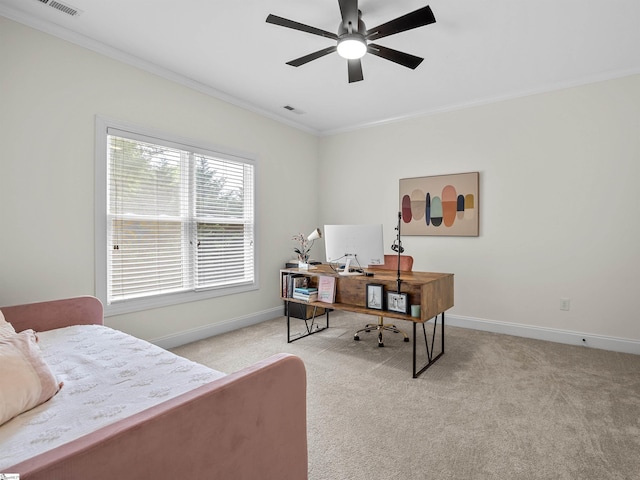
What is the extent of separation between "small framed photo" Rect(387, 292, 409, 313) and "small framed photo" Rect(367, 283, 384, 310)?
7 cm

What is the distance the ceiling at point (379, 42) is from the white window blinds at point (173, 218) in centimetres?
80

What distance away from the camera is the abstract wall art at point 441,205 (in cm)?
428

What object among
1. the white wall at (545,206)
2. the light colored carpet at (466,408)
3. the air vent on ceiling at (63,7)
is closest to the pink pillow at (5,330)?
the light colored carpet at (466,408)

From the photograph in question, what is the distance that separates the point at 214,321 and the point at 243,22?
305 centimetres

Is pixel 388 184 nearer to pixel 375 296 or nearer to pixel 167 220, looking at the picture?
pixel 375 296

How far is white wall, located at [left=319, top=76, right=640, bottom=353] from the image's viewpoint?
346 centimetres

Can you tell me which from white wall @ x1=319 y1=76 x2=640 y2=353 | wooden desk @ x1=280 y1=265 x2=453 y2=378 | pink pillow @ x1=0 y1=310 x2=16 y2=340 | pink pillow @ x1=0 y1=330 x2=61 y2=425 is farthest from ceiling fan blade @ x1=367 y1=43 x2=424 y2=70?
pink pillow @ x1=0 y1=310 x2=16 y2=340

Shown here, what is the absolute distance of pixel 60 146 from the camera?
110 inches

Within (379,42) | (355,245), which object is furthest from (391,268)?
(379,42)

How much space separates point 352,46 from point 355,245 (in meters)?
1.67

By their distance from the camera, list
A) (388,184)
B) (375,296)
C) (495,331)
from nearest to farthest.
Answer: (375,296) → (495,331) → (388,184)

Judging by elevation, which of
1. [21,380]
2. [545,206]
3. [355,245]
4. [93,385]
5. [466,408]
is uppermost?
[545,206]

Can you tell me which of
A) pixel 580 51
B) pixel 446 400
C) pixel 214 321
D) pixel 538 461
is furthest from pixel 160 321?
pixel 580 51

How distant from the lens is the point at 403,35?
2.83 metres
